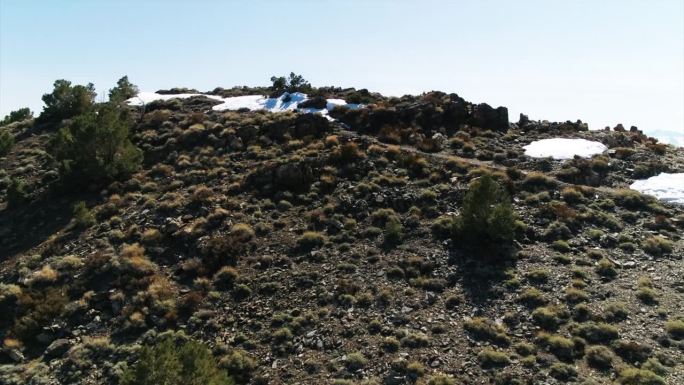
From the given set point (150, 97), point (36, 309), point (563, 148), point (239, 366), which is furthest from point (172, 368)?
point (150, 97)

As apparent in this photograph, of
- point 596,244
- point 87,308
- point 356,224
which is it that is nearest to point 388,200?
point 356,224

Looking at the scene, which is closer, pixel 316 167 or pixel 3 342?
pixel 3 342

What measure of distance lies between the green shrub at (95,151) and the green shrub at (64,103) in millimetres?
16335

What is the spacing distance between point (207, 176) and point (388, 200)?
13.9 meters

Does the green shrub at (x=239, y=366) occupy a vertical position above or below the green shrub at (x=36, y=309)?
below

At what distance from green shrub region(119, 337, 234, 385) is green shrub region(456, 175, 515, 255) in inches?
594

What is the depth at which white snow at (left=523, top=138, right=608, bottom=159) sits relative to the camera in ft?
126

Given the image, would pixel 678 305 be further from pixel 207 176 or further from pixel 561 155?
pixel 207 176

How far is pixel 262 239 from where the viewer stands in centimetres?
2925

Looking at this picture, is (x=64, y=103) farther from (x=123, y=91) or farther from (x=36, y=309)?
(x=36, y=309)

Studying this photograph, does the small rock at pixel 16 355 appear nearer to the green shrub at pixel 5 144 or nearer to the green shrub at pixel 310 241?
the green shrub at pixel 310 241

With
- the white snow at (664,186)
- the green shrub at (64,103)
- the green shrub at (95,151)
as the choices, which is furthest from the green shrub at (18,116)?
the white snow at (664,186)

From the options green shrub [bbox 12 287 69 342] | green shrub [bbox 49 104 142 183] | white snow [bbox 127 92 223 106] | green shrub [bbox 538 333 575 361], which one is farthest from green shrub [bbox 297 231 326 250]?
white snow [bbox 127 92 223 106]

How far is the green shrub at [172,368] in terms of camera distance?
16281 mm
